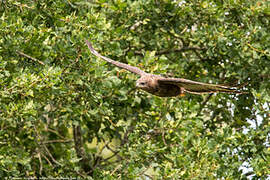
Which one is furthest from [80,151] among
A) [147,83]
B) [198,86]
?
[198,86]

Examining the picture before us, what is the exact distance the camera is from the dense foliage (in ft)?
18.0

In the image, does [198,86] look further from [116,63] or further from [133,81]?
[133,81]

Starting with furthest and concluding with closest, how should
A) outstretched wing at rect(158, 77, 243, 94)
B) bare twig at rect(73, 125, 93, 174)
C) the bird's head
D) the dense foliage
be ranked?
1. bare twig at rect(73, 125, 93, 174)
2. the dense foliage
3. the bird's head
4. outstretched wing at rect(158, 77, 243, 94)

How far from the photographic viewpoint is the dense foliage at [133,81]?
548cm

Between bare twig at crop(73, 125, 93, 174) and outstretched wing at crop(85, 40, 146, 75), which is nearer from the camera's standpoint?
outstretched wing at crop(85, 40, 146, 75)

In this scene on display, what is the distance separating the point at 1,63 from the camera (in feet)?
16.1

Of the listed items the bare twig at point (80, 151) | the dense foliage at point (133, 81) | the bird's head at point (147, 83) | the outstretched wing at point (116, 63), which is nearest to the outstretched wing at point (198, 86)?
the bird's head at point (147, 83)

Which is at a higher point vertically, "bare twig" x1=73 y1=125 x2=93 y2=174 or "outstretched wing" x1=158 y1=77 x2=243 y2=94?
"outstretched wing" x1=158 y1=77 x2=243 y2=94

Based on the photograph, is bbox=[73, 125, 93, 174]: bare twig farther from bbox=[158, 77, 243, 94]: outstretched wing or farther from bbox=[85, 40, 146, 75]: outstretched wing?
bbox=[158, 77, 243, 94]: outstretched wing

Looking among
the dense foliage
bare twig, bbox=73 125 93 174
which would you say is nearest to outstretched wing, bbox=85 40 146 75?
the dense foliage

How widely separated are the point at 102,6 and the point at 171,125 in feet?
6.17

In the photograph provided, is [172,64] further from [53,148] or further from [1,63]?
[1,63]

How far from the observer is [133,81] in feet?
21.2

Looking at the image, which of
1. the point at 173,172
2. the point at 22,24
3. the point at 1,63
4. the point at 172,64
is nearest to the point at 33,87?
the point at 1,63
